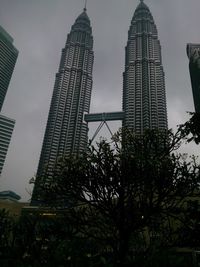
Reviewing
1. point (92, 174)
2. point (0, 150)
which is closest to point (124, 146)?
point (92, 174)

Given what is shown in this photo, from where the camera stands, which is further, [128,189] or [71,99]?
[71,99]

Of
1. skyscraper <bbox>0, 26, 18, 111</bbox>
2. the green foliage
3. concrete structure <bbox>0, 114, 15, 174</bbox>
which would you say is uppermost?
skyscraper <bbox>0, 26, 18, 111</bbox>

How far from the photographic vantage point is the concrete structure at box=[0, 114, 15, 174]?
163 meters

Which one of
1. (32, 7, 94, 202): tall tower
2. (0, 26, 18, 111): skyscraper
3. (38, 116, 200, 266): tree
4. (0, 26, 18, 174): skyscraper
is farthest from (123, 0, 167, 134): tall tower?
(0, 26, 18, 174): skyscraper

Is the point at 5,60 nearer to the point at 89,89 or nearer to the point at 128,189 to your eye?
the point at 89,89

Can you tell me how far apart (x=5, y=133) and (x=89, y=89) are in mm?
77325

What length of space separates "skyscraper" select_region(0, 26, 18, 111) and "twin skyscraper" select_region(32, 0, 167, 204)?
1748 inches

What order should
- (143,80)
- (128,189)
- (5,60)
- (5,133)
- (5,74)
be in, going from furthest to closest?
(5,133) → (5,74) → (5,60) → (143,80) → (128,189)

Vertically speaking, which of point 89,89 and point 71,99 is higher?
point 89,89

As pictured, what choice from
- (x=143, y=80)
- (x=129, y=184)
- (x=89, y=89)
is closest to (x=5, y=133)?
(x=89, y=89)

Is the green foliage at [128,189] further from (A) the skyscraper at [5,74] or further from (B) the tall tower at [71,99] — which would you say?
(A) the skyscraper at [5,74]

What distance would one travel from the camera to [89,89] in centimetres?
13688

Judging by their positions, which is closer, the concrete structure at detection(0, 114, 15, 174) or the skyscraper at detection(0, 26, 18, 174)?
the skyscraper at detection(0, 26, 18, 174)

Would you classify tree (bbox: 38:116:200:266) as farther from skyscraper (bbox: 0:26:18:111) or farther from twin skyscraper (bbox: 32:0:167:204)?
skyscraper (bbox: 0:26:18:111)
